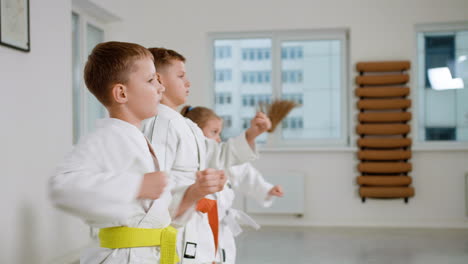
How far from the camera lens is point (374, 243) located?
13.8 feet

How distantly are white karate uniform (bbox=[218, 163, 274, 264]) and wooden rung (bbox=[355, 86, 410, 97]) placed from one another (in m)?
2.39

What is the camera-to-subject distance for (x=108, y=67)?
1.17 m

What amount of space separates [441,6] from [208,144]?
13.1 feet

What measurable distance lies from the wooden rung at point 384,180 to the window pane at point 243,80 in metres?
1.23

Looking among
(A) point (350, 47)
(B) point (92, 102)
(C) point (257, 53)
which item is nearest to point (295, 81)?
(C) point (257, 53)

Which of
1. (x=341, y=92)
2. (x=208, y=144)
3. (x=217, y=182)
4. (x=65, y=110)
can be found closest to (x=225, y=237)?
(x=208, y=144)

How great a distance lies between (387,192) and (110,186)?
4.41 m

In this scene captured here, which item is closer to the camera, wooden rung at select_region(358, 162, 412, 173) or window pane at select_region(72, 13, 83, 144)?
window pane at select_region(72, 13, 83, 144)

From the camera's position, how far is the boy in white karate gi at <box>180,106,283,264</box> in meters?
2.29

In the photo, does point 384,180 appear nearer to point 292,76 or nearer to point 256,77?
point 292,76

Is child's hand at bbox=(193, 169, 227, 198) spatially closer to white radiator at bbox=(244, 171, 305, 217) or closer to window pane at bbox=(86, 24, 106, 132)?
window pane at bbox=(86, 24, 106, 132)

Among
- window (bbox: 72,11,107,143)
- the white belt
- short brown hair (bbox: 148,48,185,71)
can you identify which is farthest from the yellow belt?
window (bbox: 72,11,107,143)

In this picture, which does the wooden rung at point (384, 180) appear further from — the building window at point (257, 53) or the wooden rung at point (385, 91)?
the building window at point (257, 53)

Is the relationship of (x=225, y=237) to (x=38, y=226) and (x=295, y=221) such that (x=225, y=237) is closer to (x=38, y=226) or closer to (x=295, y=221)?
(x=38, y=226)
